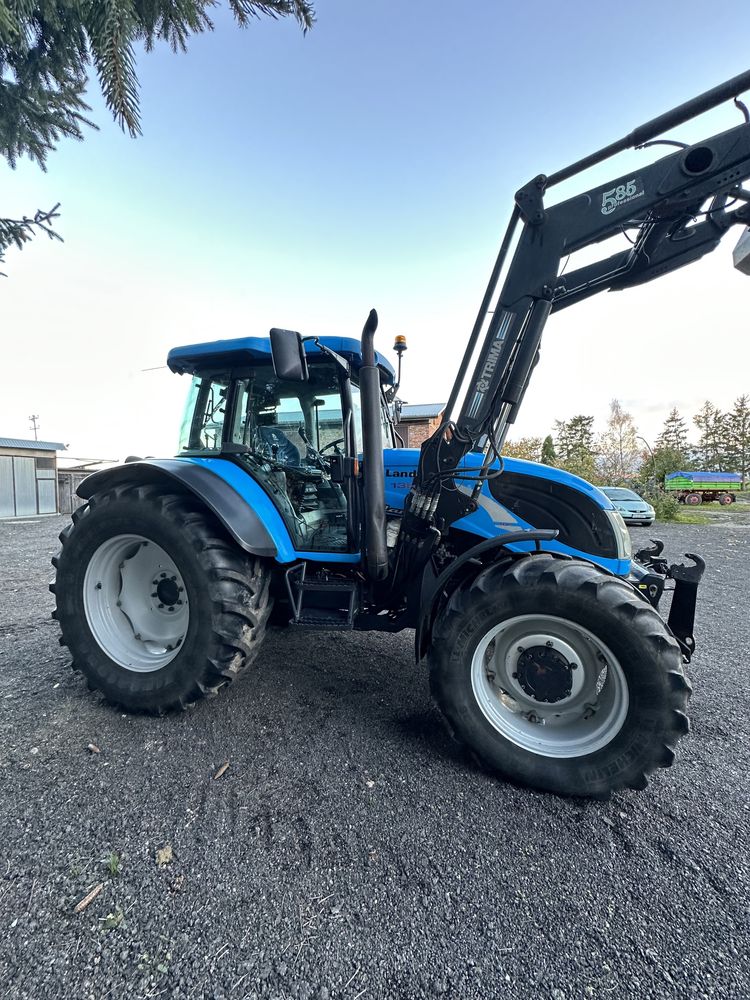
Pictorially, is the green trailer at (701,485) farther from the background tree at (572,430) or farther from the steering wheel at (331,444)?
the steering wheel at (331,444)

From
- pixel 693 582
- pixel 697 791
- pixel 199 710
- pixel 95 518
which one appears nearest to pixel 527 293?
pixel 693 582

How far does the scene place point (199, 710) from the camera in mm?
2568

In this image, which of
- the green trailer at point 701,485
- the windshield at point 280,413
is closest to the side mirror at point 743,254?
the windshield at point 280,413

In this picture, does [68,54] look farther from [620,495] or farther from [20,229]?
[620,495]

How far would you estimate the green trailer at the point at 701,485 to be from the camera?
94.5ft

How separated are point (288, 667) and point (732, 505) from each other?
33207 mm

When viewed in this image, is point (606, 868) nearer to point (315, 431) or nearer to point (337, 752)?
point (337, 752)

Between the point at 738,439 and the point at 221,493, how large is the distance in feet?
180

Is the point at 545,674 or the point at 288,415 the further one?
the point at 288,415

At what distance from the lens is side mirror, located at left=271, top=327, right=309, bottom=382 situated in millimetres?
2188

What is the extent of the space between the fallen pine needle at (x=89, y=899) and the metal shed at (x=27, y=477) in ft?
63.7

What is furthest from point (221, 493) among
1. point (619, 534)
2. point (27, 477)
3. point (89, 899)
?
point (27, 477)

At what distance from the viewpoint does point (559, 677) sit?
2053mm

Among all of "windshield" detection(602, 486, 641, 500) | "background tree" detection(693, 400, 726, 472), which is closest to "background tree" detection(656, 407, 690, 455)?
"background tree" detection(693, 400, 726, 472)
